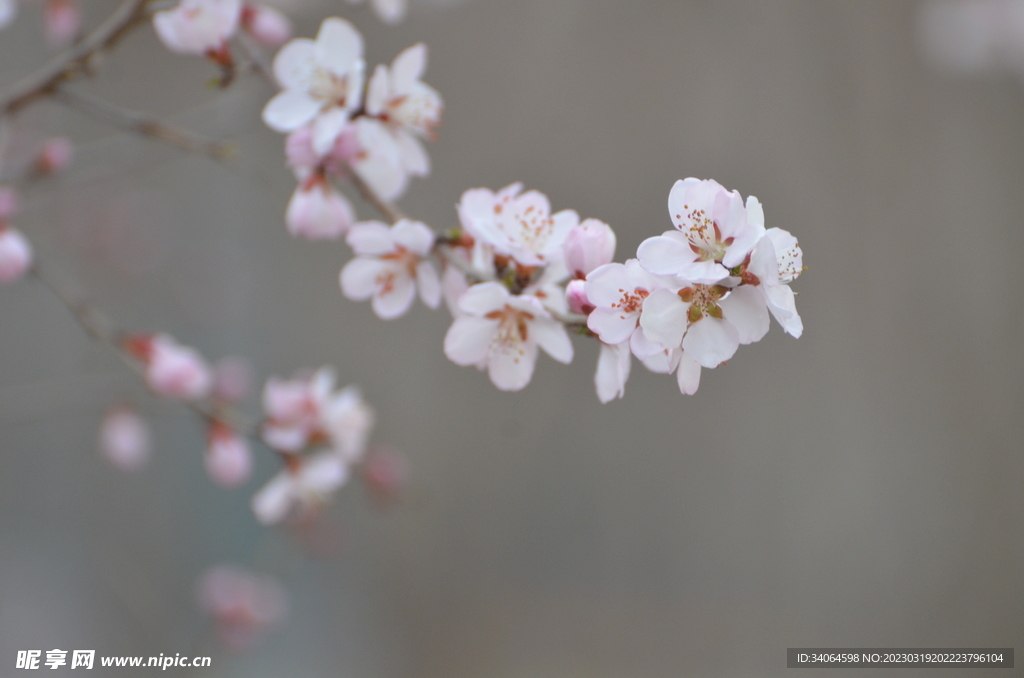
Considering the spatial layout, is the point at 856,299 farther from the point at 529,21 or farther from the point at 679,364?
the point at 679,364

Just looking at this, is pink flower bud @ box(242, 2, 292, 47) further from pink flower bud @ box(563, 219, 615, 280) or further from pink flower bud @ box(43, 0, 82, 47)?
pink flower bud @ box(563, 219, 615, 280)

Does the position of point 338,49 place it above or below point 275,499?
above

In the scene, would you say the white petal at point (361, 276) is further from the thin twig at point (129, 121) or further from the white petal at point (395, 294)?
the thin twig at point (129, 121)

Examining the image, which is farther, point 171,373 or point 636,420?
point 636,420

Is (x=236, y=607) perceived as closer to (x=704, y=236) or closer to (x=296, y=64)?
(x=296, y=64)

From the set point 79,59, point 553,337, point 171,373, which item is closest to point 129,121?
point 79,59

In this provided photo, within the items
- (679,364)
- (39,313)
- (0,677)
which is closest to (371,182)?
(679,364)

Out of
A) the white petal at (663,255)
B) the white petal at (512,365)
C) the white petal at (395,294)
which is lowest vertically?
the white petal at (512,365)

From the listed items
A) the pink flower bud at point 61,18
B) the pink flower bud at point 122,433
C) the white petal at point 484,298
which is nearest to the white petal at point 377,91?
the white petal at point 484,298
